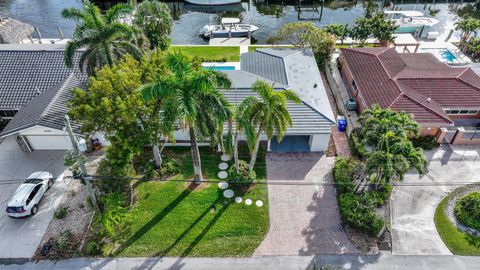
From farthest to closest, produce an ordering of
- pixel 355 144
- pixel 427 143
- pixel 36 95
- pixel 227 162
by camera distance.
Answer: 1. pixel 36 95
2. pixel 427 143
3. pixel 355 144
4. pixel 227 162

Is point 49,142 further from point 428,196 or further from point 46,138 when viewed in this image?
point 428,196

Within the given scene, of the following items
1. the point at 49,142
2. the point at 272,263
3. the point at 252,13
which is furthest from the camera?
the point at 252,13

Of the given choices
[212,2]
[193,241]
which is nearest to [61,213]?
[193,241]

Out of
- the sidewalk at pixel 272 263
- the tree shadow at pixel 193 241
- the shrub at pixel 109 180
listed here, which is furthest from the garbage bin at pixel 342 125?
the shrub at pixel 109 180

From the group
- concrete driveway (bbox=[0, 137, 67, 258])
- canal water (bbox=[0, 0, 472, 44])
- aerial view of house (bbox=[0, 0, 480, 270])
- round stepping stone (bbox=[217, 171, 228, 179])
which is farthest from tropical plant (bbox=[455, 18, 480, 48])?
concrete driveway (bbox=[0, 137, 67, 258])

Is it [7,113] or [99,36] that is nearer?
[99,36]

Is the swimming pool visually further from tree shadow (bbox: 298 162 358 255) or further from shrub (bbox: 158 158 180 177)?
shrub (bbox: 158 158 180 177)
